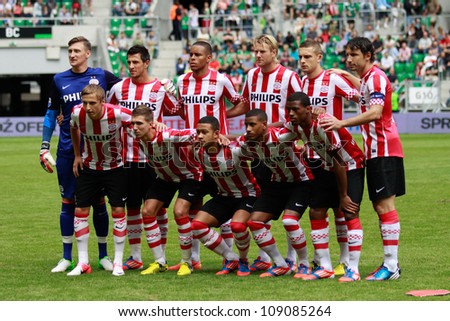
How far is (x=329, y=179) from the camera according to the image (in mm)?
9312

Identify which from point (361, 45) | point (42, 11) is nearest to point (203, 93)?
point (361, 45)

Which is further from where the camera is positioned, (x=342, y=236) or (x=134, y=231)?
(x=134, y=231)

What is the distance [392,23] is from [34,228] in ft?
92.9

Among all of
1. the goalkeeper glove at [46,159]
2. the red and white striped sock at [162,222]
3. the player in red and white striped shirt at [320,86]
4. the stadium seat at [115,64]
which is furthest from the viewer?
the stadium seat at [115,64]

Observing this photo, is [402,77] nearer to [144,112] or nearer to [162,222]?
[162,222]

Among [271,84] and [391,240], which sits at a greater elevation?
[271,84]

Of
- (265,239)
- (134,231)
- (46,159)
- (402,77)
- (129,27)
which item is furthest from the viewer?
(129,27)

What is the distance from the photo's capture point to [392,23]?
39312 millimetres

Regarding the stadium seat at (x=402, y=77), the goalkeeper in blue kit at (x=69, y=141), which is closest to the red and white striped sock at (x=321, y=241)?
the goalkeeper in blue kit at (x=69, y=141)

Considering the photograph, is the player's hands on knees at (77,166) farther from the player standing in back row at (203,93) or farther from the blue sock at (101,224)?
the player standing in back row at (203,93)

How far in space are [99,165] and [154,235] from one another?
0.93m

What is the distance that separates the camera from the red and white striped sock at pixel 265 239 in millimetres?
9398

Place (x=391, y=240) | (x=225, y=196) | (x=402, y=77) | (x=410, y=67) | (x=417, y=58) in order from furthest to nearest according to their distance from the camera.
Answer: (x=417, y=58) < (x=410, y=67) < (x=402, y=77) < (x=225, y=196) < (x=391, y=240)

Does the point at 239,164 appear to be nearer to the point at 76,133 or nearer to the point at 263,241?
the point at 263,241
